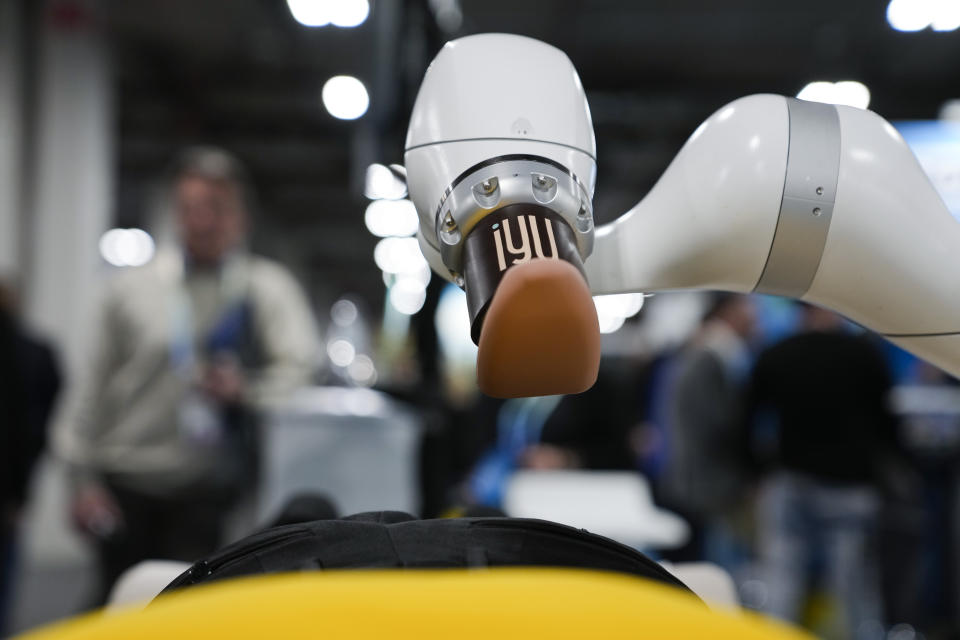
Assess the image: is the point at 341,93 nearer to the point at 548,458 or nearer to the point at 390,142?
the point at 548,458

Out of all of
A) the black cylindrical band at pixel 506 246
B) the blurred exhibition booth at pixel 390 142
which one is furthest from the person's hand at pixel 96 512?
the black cylindrical band at pixel 506 246

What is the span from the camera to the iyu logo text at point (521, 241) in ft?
1.64

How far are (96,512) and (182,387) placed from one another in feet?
1.04

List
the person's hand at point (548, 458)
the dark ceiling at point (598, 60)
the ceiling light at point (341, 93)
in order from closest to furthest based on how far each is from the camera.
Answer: the person's hand at point (548, 458)
the ceiling light at point (341, 93)
the dark ceiling at point (598, 60)

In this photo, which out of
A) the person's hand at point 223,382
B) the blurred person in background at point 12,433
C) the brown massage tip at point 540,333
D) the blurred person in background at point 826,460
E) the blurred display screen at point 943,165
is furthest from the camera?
the blurred person in background at point 826,460

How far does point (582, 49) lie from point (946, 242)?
5.79m

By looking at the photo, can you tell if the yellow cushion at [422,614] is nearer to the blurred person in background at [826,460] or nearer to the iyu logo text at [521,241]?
the iyu logo text at [521,241]

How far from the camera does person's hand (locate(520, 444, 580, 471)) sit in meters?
3.20

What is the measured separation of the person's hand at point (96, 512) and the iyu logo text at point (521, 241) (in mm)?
1625

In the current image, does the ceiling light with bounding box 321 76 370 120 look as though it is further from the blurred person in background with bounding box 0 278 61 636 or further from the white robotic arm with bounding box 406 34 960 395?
the white robotic arm with bounding box 406 34 960 395

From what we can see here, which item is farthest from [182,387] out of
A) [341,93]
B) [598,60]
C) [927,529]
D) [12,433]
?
[598,60]

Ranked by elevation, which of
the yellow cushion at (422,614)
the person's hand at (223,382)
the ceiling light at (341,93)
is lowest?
the yellow cushion at (422,614)

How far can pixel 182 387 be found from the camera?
187 centimetres

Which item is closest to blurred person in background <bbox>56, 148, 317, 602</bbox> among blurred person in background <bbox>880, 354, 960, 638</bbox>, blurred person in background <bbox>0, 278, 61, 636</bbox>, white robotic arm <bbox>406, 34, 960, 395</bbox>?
blurred person in background <bbox>0, 278, 61, 636</bbox>
